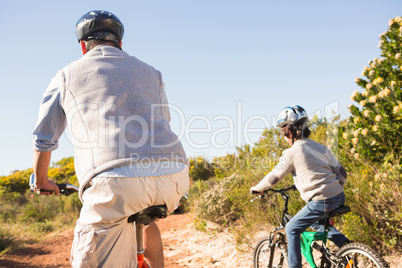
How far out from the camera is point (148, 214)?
6.26ft

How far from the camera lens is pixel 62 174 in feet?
61.8

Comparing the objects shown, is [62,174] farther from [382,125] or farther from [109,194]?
[109,194]

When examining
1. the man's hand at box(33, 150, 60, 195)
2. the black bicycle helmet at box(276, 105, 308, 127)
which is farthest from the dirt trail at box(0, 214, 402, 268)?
the man's hand at box(33, 150, 60, 195)

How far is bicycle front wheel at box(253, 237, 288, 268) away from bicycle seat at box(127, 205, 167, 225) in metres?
2.29

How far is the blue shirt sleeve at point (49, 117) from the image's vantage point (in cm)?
193

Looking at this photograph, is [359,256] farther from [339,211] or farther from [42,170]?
[42,170]

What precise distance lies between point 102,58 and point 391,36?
633 cm

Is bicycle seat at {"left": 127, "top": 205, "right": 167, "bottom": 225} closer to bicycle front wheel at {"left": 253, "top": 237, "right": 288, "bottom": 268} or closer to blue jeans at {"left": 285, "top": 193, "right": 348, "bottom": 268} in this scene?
blue jeans at {"left": 285, "top": 193, "right": 348, "bottom": 268}

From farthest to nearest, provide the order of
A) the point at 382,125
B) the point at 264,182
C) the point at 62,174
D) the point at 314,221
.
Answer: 1. the point at 62,174
2. the point at 382,125
3. the point at 264,182
4. the point at 314,221

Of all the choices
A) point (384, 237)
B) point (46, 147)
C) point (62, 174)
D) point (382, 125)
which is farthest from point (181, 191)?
point (62, 174)

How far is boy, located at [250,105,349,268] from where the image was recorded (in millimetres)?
3291

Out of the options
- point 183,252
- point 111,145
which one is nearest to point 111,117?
point 111,145

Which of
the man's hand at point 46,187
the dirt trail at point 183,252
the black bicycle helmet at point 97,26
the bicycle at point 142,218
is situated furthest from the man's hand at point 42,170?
the dirt trail at point 183,252

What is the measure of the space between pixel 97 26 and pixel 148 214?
3.82 ft
